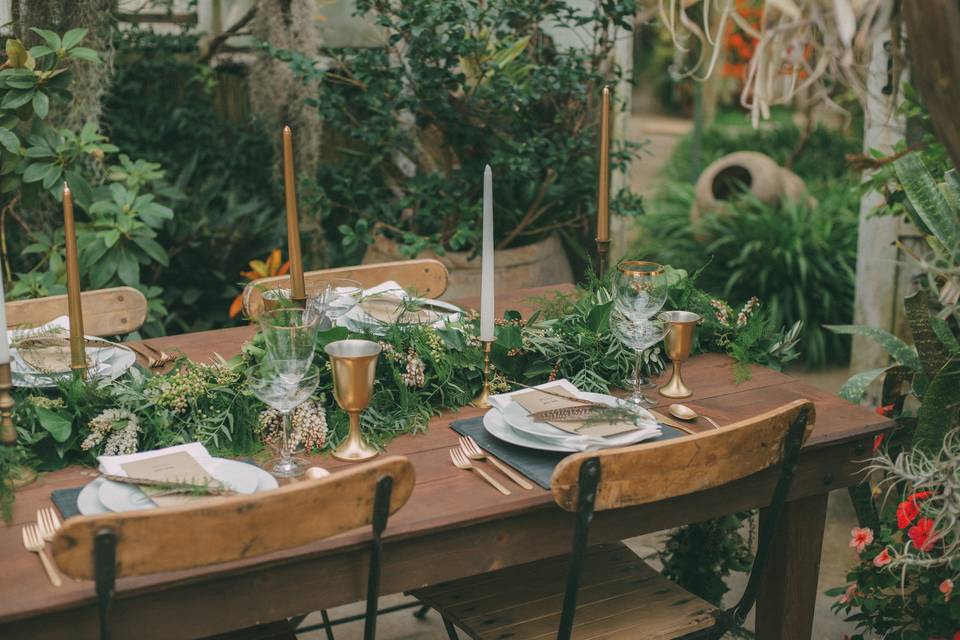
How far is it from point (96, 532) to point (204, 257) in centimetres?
323

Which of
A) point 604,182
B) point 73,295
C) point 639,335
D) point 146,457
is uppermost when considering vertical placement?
point 604,182

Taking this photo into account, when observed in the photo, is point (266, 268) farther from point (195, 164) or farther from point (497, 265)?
point (497, 265)

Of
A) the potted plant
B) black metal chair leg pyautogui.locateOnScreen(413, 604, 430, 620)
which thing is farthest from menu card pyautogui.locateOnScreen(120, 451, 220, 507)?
the potted plant

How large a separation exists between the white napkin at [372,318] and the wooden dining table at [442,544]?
256 mm

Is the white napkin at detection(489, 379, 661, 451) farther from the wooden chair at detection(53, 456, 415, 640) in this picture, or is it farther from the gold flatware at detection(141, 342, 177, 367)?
the gold flatware at detection(141, 342, 177, 367)

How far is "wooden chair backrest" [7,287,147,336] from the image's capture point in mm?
2422

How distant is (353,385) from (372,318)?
43 cm

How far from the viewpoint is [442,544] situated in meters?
1.64

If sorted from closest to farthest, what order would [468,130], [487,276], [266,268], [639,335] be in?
[487,276] → [639,335] → [468,130] → [266,268]

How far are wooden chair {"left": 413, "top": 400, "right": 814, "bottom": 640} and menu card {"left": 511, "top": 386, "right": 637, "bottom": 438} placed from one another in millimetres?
207

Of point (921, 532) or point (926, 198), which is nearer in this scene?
point (921, 532)

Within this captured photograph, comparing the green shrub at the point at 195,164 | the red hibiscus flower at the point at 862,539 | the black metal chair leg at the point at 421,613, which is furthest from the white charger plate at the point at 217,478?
the green shrub at the point at 195,164

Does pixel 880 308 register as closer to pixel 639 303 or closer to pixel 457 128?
pixel 457 128

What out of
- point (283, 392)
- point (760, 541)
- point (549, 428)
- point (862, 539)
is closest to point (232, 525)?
point (283, 392)
